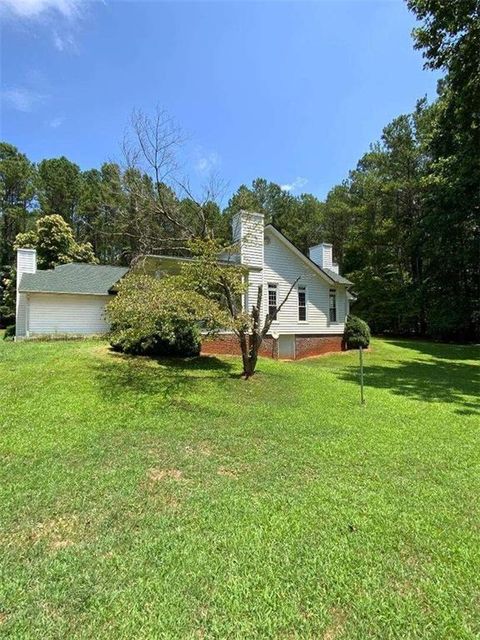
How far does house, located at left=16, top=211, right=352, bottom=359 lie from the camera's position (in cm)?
1683

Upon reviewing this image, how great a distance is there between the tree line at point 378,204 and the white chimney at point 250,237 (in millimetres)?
1058

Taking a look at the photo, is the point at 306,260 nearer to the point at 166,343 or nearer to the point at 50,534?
the point at 166,343

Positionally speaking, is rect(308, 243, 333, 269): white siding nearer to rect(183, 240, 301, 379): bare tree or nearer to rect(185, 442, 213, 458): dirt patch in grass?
rect(183, 240, 301, 379): bare tree

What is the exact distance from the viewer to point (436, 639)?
7.78 feet

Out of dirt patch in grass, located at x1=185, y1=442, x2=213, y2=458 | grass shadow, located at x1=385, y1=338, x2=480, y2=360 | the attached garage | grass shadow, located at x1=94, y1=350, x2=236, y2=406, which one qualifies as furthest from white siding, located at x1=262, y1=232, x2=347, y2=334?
dirt patch in grass, located at x1=185, y1=442, x2=213, y2=458

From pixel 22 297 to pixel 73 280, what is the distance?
7.99 ft

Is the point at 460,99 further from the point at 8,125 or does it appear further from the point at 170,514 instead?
the point at 8,125

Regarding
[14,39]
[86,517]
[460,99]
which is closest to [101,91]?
[14,39]

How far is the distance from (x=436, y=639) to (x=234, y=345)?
13.5 metres

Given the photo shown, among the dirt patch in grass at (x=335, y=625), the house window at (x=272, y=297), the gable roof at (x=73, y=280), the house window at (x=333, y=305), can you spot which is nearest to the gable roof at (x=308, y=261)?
the house window at (x=333, y=305)

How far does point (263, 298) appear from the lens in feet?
57.8

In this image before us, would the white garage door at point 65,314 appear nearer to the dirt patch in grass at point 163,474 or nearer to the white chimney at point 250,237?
A: the white chimney at point 250,237

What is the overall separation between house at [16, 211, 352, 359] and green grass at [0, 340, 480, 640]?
28.2ft

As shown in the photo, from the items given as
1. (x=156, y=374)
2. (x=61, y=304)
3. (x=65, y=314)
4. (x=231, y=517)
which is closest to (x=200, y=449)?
(x=231, y=517)
